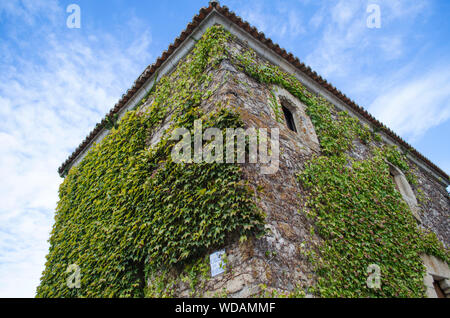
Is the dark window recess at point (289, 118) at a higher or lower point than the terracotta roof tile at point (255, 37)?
lower

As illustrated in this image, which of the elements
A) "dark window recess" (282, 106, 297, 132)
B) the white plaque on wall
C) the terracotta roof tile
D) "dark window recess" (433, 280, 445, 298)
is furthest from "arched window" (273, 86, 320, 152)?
"dark window recess" (433, 280, 445, 298)

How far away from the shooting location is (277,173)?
413 centimetres

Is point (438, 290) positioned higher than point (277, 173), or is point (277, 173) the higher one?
point (277, 173)

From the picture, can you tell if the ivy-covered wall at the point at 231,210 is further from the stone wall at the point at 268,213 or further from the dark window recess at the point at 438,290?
the dark window recess at the point at 438,290

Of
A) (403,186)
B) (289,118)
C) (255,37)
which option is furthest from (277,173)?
(403,186)

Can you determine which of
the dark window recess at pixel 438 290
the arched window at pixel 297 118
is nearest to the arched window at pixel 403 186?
the dark window recess at pixel 438 290

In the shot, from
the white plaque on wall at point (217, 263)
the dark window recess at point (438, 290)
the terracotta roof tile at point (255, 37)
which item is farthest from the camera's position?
the dark window recess at point (438, 290)

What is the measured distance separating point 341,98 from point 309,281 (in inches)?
212

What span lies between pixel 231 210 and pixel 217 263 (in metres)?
0.62

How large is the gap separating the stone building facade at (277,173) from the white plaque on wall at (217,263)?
71mm

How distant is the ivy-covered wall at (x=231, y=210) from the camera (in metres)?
3.46

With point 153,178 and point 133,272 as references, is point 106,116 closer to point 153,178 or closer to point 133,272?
point 153,178

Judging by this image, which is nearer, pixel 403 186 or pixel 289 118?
pixel 289 118

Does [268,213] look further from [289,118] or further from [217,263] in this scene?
[289,118]
